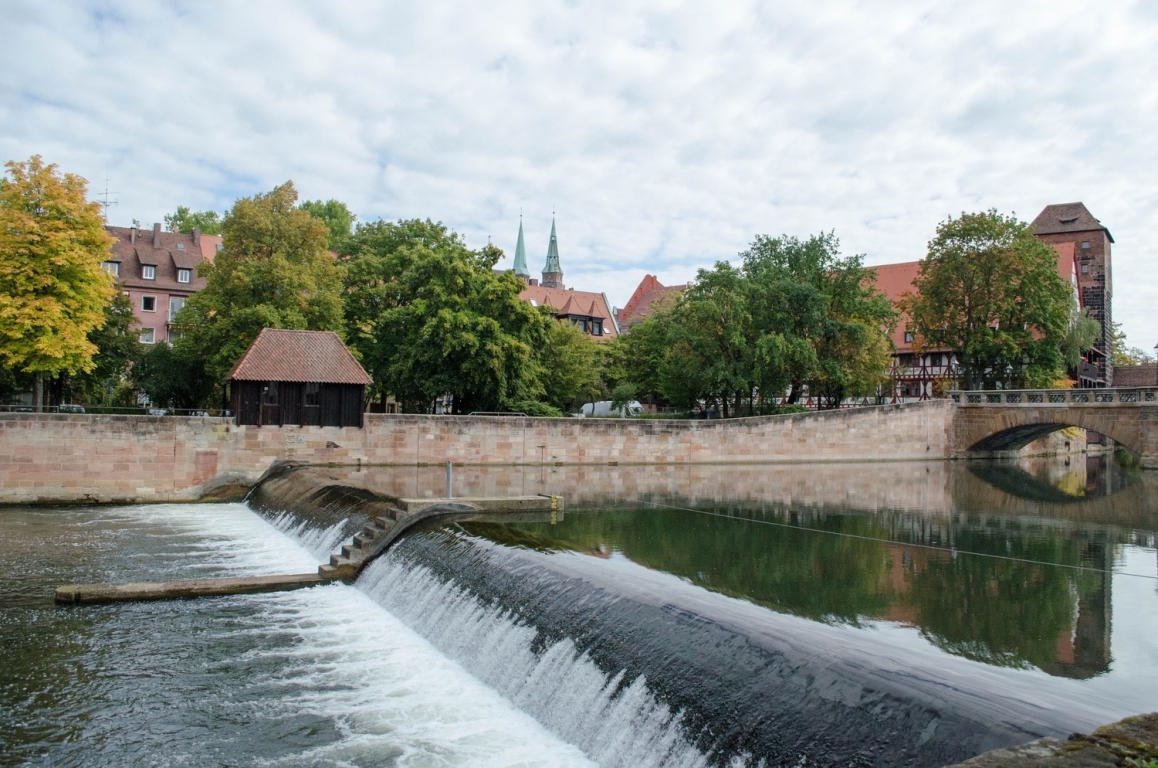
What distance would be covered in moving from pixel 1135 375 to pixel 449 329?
254 feet

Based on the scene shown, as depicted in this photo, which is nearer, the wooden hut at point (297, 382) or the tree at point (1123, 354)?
the wooden hut at point (297, 382)

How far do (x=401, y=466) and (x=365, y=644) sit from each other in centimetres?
2319

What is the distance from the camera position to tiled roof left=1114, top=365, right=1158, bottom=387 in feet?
274

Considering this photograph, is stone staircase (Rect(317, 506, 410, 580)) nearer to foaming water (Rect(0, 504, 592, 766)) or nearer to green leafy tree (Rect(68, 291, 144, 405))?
foaming water (Rect(0, 504, 592, 766))

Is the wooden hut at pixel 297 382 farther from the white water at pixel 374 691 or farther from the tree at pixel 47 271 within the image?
the white water at pixel 374 691

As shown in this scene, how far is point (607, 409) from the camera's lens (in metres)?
60.0

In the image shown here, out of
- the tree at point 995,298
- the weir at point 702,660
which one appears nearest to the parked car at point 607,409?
the tree at point 995,298

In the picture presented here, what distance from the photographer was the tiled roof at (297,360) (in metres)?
29.8

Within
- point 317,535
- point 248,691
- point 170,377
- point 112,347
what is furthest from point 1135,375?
point 248,691

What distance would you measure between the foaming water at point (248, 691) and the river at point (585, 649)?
4cm

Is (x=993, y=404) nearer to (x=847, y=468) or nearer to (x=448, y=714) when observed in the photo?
(x=847, y=468)

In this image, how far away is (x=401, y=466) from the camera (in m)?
33.6

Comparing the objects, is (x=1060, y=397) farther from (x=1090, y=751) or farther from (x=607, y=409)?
(x=1090, y=751)

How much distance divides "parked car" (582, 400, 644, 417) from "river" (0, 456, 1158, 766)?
39060 millimetres
